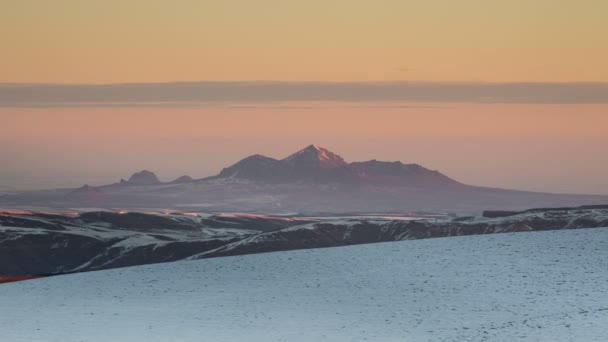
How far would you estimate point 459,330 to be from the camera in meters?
46.5

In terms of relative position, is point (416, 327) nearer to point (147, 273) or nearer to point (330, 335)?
point (330, 335)

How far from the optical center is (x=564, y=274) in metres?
61.5

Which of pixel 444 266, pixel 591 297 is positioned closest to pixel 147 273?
pixel 444 266

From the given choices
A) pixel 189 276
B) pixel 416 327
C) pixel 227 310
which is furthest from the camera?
pixel 189 276

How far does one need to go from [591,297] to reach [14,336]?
29.8 meters

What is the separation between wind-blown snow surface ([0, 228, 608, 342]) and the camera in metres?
46.7

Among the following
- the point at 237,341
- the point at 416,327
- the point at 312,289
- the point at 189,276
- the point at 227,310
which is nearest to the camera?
the point at 237,341

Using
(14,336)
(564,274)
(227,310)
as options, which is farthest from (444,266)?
(14,336)

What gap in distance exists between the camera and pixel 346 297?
2223 inches

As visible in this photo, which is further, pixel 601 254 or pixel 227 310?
pixel 601 254

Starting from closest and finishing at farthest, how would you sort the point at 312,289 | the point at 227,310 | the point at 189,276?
1. the point at 227,310
2. the point at 312,289
3. the point at 189,276

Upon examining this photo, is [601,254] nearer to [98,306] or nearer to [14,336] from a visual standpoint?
[98,306]

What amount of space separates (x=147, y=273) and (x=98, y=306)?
12.3 meters

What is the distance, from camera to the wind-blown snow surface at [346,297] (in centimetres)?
4666
